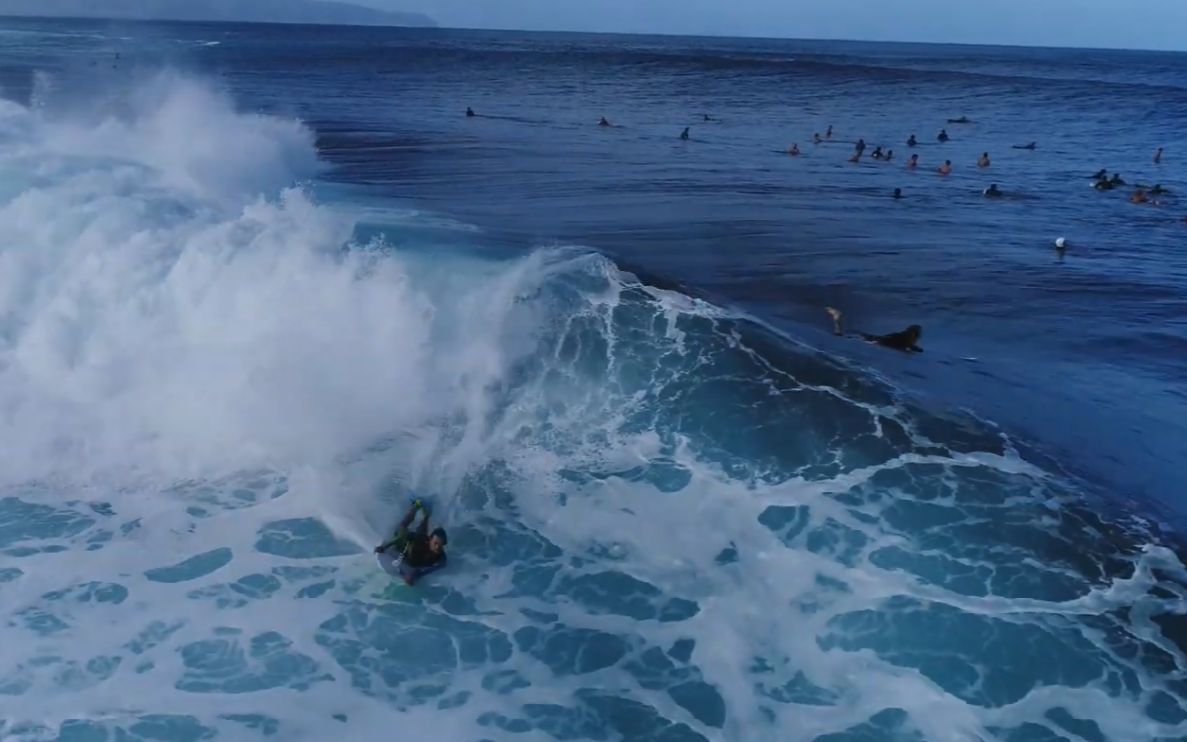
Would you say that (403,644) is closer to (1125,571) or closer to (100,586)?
(100,586)

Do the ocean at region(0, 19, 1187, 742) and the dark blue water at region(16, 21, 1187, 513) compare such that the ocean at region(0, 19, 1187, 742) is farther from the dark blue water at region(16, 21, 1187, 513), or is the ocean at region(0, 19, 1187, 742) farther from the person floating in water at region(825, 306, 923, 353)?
the person floating in water at region(825, 306, 923, 353)

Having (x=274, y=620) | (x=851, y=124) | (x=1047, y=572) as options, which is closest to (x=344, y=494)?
(x=274, y=620)

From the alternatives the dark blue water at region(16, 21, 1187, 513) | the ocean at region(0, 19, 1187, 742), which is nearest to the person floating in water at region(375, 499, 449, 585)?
the ocean at region(0, 19, 1187, 742)

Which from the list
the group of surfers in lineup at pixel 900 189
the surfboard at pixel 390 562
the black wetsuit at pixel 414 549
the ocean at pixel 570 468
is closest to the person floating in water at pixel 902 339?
the group of surfers in lineup at pixel 900 189

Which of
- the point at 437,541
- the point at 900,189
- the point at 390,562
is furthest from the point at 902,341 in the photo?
the point at 900,189

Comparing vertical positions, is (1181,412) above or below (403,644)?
above

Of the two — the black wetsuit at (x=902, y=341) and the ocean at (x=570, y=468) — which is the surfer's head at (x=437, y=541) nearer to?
the ocean at (x=570, y=468)
